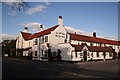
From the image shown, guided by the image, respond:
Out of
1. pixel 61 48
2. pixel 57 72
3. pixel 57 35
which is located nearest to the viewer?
pixel 57 72

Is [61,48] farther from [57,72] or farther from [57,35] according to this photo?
[57,72]

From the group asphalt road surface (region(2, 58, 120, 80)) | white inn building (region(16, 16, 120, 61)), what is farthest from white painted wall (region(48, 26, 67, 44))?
asphalt road surface (region(2, 58, 120, 80))

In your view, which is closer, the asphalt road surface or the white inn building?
the asphalt road surface

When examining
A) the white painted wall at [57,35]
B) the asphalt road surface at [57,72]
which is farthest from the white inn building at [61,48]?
the asphalt road surface at [57,72]

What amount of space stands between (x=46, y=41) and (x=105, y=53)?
15.8 metres

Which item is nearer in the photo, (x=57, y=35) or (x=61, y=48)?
(x=61, y=48)

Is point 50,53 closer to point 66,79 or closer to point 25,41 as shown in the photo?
point 25,41

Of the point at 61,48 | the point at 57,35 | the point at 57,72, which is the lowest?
the point at 57,72

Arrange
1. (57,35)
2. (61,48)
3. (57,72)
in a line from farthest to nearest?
(57,35) → (61,48) → (57,72)

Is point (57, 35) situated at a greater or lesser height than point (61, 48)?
greater

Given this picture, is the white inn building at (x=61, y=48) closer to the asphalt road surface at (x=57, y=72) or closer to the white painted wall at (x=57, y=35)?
the white painted wall at (x=57, y=35)

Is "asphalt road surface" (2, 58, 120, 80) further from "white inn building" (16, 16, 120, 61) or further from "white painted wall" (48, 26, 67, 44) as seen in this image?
"white painted wall" (48, 26, 67, 44)

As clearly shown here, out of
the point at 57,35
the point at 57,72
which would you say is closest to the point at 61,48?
the point at 57,35

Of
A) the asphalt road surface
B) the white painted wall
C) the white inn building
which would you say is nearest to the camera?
the asphalt road surface
